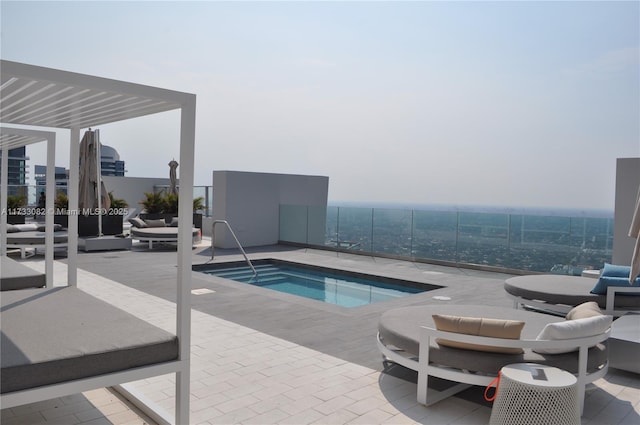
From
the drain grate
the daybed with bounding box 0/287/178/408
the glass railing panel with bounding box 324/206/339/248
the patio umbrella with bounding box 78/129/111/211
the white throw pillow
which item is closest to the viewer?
the daybed with bounding box 0/287/178/408

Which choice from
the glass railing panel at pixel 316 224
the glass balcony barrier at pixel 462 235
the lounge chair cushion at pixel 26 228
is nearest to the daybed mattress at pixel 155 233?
the lounge chair cushion at pixel 26 228

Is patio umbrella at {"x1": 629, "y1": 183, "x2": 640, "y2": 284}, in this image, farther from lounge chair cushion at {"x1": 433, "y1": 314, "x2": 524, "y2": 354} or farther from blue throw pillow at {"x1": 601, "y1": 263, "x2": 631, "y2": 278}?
blue throw pillow at {"x1": 601, "y1": 263, "x2": 631, "y2": 278}

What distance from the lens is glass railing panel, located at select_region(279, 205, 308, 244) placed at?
1381 cm

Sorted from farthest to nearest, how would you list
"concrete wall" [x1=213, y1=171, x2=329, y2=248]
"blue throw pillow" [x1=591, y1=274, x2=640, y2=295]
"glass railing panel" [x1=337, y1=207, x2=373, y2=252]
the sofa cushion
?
"concrete wall" [x1=213, y1=171, x2=329, y2=248]
"glass railing panel" [x1=337, y1=207, x2=373, y2=252]
"blue throw pillow" [x1=591, y1=274, x2=640, y2=295]
the sofa cushion

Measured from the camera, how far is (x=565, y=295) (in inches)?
211

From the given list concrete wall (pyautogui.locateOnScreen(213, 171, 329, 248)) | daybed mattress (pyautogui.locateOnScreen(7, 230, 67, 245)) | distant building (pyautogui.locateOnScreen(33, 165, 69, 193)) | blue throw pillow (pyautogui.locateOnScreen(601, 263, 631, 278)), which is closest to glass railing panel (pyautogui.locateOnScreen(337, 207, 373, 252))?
concrete wall (pyautogui.locateOnScreen(213, 171, 329, 248))

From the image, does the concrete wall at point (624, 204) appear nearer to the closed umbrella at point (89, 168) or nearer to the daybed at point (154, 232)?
the daybed at point (154, 232)

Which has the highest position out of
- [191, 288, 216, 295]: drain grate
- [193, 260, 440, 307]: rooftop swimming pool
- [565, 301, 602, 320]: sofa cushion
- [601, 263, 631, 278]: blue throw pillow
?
[601, 263, 631, 278]: blue throw pillow

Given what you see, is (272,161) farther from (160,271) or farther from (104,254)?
(160,271)

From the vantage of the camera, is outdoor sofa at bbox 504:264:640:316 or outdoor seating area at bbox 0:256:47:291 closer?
outdoor seating area at bbox 0:256:47:291

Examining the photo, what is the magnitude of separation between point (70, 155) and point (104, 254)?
7.56 metres

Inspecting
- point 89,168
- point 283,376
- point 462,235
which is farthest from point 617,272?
point 89,168

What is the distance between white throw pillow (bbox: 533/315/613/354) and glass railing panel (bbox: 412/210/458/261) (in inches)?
302

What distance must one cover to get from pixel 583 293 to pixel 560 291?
232 mm
